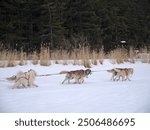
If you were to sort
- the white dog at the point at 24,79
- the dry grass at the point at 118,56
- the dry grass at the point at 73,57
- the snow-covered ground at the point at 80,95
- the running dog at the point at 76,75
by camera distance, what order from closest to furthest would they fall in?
1. the snow-covered ground at the point at 80,95
2. the white dog at the point at 24,79
3. the running dog at the point at 76,75
4. the dry grass at the point at 73,57
5. the dry grass at the point at 118,56

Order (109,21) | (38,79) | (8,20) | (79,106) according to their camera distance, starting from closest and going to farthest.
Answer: (79,106) < (38,79) < (8,20) < (109,21)

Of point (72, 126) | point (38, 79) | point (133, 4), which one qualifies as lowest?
point (72, 126)

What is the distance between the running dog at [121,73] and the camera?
2.82m

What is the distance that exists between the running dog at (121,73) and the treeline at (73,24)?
0.90ft

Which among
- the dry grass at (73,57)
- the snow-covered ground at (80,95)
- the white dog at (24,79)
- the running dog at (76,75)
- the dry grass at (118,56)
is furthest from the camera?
the dry grass at (118,56)

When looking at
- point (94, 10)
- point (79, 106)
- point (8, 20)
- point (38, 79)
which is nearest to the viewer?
point (79, 106)

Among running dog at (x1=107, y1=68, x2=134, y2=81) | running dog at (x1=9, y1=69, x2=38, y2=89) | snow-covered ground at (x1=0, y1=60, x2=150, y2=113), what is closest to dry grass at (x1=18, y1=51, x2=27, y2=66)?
snow-covered ground at (x1=0, y1=60, x2=150, y2=113)

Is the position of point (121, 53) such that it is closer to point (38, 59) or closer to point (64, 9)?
point (38, 59)

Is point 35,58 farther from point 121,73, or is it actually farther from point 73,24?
point 73,24

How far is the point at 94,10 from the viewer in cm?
396

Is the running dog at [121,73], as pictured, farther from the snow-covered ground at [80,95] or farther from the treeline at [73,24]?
the treeline at [73,24]

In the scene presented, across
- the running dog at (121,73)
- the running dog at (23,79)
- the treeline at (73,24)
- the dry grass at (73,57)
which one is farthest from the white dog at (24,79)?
the treeline at (73,24)

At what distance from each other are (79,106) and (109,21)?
157 centimetres

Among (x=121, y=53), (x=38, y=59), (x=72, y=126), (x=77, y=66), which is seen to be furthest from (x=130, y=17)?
(x=72, y=126)
